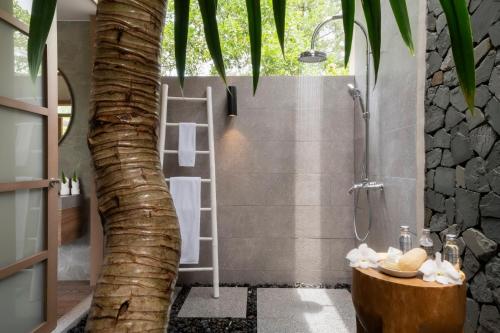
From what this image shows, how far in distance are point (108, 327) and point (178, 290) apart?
3137 millimetres

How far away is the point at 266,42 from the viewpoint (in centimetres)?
579

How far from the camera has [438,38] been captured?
1.87 meters

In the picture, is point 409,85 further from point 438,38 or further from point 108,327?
point 108,327

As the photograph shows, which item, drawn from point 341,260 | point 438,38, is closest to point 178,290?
point 341,260

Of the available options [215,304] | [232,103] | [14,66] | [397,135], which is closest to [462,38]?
[397,135]

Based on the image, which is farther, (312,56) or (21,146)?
(312,56)

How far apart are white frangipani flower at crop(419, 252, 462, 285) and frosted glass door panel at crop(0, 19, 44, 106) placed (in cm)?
188

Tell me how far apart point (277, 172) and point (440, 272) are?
2283mm

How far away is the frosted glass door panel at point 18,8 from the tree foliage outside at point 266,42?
3.09 metres

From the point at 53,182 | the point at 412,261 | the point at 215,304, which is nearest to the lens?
the point at 412,261

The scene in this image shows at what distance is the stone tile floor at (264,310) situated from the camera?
2.49 meters

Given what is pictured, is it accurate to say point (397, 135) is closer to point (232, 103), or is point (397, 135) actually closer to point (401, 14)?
point (232, 103)

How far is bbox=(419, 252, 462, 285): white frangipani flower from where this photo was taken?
1139mm

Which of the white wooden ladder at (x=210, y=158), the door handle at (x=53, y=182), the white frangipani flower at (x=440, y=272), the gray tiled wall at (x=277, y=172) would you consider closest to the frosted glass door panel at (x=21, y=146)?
the door handle at (x=53, y=182)
